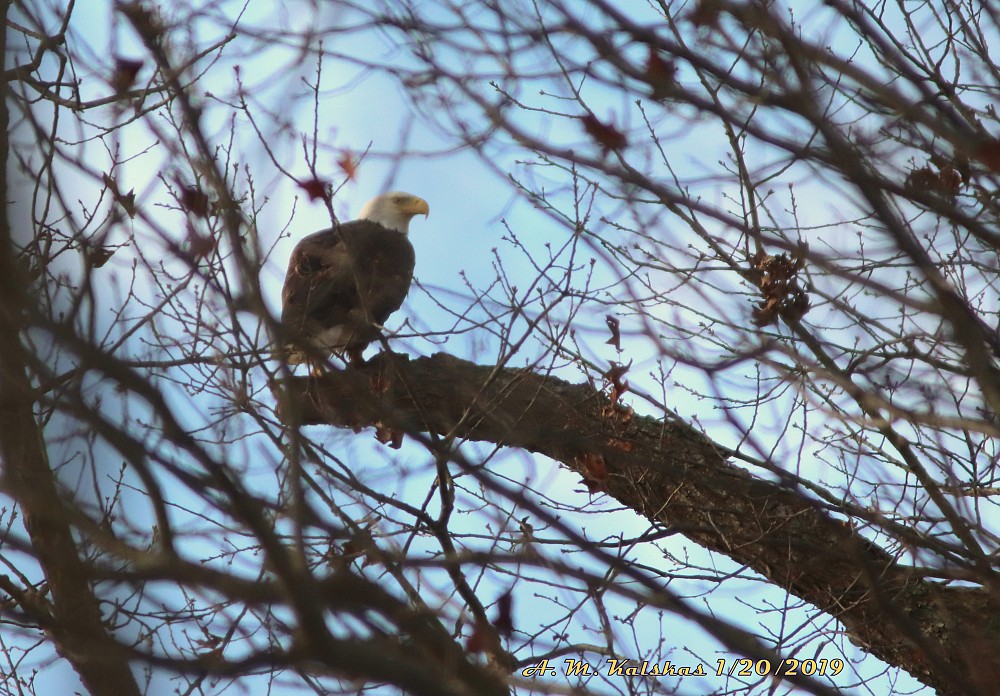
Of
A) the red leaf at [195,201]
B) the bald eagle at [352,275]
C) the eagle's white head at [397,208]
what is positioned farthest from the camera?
the eagle's white head at [397,208]

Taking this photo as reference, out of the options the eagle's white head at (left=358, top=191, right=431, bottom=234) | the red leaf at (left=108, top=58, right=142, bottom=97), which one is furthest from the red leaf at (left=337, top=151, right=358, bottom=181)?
the eagle's white head at (left=358, top=191, right=431, bottom=234)

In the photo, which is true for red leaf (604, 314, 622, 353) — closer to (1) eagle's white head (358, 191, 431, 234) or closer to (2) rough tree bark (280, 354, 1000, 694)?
(2) rough tree bark (280, 354, 1000, 694)

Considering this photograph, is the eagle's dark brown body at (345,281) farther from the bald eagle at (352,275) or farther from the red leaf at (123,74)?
the red leaf at (123,74)

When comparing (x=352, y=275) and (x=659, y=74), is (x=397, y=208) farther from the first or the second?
(x=659, y=74)

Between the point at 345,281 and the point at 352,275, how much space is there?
110 cm

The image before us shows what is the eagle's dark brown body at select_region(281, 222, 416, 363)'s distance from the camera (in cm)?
572

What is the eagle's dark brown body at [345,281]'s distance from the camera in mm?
5719

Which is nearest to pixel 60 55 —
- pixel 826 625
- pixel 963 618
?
pixel 826 625

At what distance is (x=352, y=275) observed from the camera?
5.08 meters

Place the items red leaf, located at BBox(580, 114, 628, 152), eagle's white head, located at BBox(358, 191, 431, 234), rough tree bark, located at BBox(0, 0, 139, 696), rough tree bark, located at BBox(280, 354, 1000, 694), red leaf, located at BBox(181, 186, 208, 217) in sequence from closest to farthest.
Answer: rough tree bark, located at BBox(0, 0, 139, 696) < red leaf, located at BBox(181, 186, 208, 217) < red leaf, located at BBox(580, 114, 628, 152) < rough tree bark, located at BBox(280, 354, 1000, 694) < eagle's white head, located at BBox(358, 191, 431, 234)

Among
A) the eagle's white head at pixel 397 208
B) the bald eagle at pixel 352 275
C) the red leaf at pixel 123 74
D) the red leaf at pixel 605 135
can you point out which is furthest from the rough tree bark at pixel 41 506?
the eagle's white head at pixel 397 208

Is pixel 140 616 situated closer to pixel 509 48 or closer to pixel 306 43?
pixel 306 43

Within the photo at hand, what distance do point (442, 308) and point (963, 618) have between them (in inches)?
103

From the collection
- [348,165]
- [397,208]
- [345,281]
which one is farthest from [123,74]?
[397,208]
